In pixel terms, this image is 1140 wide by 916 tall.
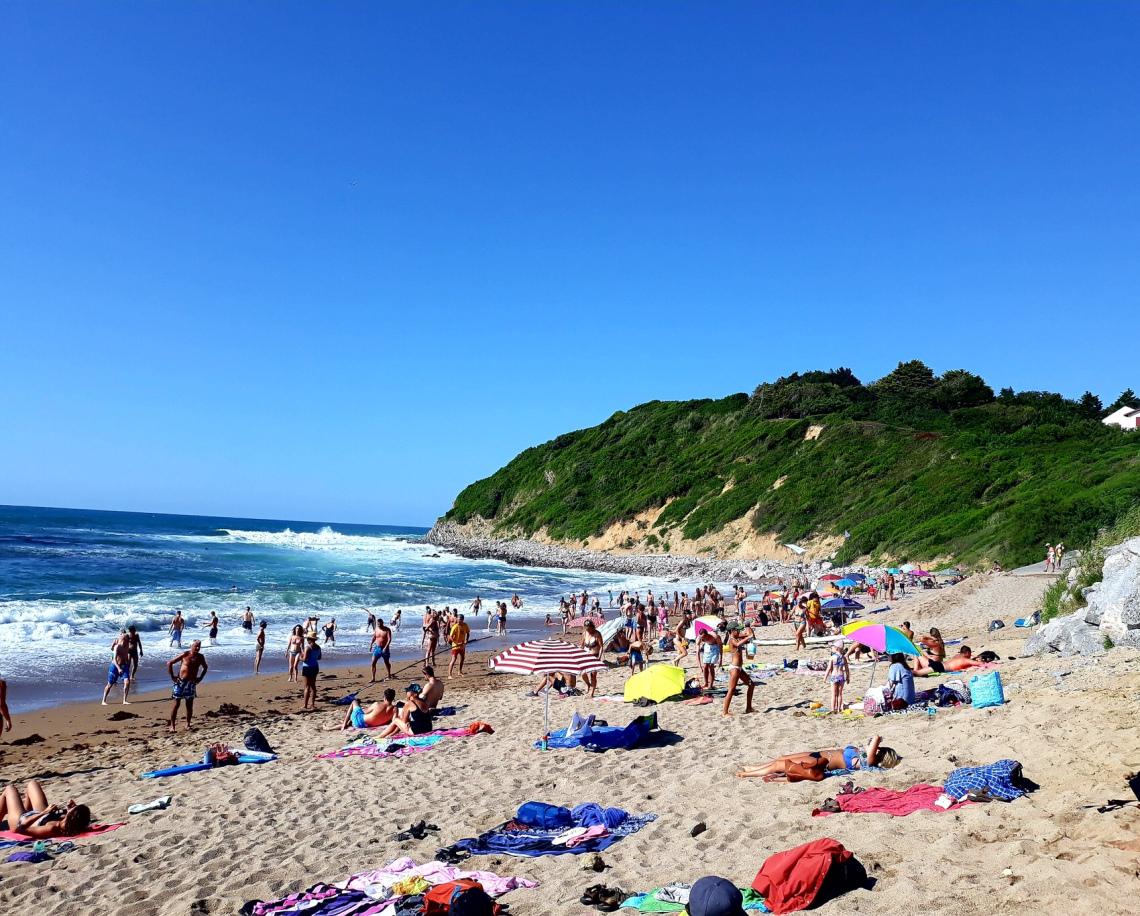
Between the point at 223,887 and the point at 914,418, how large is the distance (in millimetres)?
66774

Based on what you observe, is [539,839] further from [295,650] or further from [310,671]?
[295,650]

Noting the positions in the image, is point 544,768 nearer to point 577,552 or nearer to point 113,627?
point 113,627

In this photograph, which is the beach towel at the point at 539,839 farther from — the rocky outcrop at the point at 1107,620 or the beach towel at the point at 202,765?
the rocky outcrop at the point at 1107,620

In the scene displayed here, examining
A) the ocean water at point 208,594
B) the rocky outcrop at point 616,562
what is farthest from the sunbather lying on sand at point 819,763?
the rocky outcrop at point 616,562

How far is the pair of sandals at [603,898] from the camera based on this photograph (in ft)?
18.0

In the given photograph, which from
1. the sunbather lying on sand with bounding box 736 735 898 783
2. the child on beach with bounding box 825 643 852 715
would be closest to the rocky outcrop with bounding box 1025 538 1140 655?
the child on beach with bounding box 825 643 852 715

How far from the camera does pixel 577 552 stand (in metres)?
67.4

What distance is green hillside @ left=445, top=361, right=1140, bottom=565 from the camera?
3625cm

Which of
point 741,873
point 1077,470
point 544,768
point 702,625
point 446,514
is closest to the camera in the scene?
point 741,873

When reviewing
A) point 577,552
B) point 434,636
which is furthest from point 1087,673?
point 577,552

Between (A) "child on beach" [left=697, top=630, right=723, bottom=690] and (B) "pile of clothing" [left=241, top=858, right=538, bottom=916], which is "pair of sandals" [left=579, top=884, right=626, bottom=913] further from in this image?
(A) "child on beach" [left=697, top=630, right=723, bottom=690]

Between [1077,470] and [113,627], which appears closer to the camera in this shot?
[113,627]

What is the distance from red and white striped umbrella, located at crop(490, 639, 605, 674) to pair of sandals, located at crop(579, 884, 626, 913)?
5.13m

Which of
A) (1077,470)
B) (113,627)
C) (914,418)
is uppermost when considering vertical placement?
(914,418)
